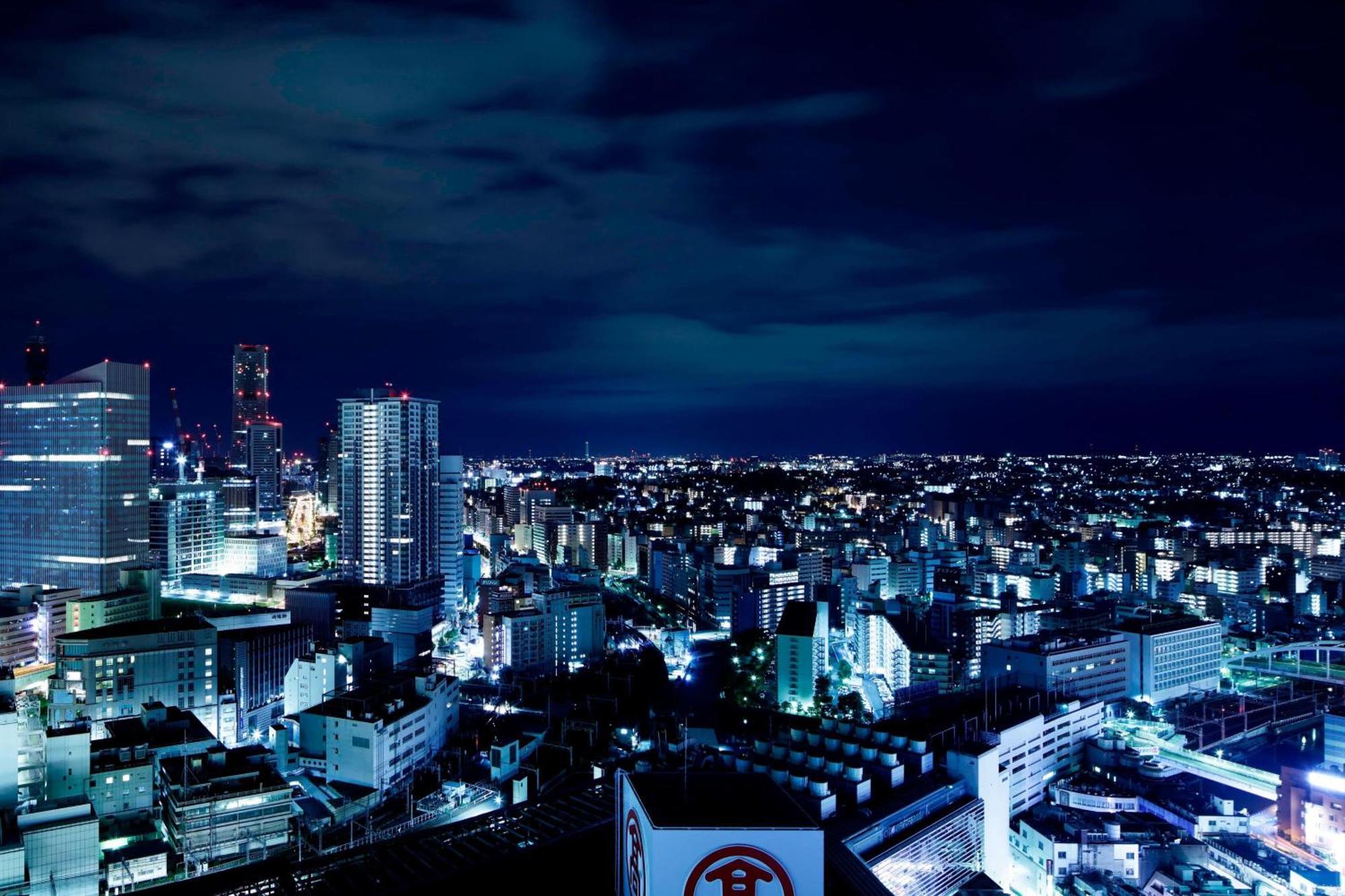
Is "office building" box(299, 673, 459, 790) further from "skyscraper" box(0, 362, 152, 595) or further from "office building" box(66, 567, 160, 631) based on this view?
"skyscraper" box(0, 362, 152, 595)

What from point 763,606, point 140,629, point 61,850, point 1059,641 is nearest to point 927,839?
point 61,850

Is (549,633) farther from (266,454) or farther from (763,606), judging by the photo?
(266,454)

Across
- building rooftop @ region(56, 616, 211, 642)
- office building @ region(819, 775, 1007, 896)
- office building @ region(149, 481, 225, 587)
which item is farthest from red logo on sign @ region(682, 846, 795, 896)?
office building @ region(149, 481, 225, 587)

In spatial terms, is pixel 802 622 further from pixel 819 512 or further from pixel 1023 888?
pixel 819 512

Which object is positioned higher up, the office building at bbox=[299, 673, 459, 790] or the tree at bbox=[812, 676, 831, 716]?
the office building at bbox=[299, 673, 459, 790]

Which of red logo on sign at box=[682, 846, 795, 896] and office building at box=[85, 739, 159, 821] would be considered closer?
red logo on sign at box=[682, 846, 795, 896]

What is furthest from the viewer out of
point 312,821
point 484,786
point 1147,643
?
point 1147,643

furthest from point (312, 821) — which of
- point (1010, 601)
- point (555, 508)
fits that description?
point (555, 508)
